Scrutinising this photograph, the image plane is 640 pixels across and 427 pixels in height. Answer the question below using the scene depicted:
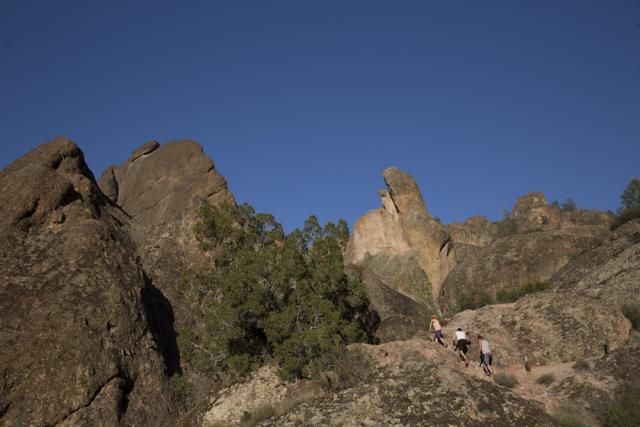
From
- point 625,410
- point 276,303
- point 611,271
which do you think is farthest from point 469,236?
point 625,410

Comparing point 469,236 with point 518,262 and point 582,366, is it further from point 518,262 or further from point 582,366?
point 582,366

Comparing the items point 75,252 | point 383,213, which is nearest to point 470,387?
point 75,252

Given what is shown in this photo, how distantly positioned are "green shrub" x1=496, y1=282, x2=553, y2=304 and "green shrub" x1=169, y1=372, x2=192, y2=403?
2294 cm

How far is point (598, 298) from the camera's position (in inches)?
1046

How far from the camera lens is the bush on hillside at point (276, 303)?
24.6 m

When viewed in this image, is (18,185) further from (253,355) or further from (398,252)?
(398,252)

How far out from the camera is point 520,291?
39750 mm

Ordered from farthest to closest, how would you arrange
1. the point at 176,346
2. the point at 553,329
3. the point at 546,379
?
the point at 176,346
the point at 553,329
the point at 546,379

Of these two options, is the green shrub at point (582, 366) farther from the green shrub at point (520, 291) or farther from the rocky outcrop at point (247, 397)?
the green shrub at point (520, 291)

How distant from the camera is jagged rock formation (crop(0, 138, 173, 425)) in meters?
20.6

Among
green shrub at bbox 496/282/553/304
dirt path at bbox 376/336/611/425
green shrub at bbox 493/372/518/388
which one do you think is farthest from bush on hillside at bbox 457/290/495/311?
green shrub at bbox 493/372/518/388

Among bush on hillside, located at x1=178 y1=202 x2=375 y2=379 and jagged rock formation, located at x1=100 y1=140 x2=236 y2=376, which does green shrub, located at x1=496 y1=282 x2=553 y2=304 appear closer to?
bush on hillside, located at x1=178 y1=202 x2=375 y2=379

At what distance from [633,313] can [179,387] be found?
2043 centimetres

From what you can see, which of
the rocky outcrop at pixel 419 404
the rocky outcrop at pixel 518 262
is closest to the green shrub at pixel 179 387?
the rocky outcrop at pixel 419 404
